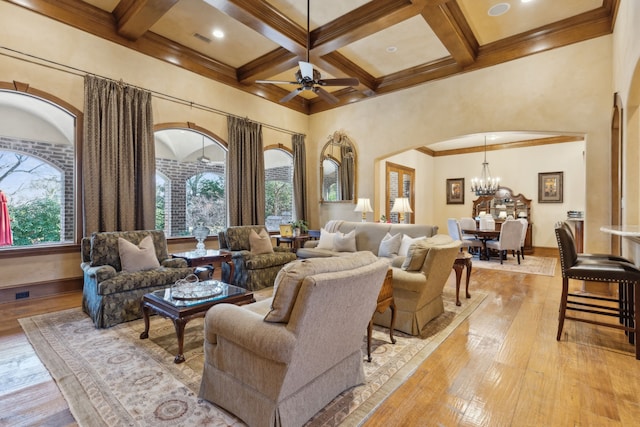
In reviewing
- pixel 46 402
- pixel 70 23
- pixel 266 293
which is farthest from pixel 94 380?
pixel 70 23

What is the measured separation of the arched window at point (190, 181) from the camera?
19.0ft

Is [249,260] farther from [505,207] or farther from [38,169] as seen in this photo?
[505,207]

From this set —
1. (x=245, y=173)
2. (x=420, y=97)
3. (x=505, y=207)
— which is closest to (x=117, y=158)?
(x=245, y=173)

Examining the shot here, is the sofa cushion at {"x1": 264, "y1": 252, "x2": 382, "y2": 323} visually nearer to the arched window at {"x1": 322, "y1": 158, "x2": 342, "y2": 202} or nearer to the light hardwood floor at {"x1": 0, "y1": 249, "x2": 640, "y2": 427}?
the light hardwood floor at {"x1": 0, "y1": 249, "x2": 640, "y2": 427}

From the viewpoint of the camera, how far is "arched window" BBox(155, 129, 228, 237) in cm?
580

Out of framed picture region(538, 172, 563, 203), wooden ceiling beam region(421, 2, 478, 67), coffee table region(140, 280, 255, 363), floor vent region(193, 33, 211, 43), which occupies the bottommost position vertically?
coffee table region(140, 280, 255, 363)

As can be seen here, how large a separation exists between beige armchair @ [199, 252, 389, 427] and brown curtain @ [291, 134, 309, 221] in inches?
210

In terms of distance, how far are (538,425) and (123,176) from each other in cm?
509

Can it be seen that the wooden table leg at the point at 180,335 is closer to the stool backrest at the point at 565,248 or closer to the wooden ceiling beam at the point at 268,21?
the stool backrest at the point at 565,248

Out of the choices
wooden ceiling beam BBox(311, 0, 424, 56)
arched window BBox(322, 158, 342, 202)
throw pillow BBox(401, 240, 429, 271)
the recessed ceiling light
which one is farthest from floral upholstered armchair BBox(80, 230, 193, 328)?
the recessed ceiling light

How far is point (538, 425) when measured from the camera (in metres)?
1.77

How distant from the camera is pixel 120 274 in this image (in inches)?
132

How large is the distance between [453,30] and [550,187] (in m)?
6.04

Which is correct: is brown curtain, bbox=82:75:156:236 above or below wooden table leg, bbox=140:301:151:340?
above
